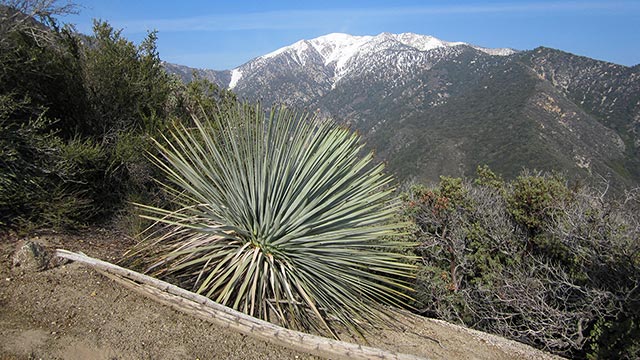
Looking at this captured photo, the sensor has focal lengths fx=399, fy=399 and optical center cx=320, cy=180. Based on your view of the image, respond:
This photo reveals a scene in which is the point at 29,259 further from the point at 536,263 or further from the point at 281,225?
the point at 536,263

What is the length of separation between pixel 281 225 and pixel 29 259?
2367 millimetres

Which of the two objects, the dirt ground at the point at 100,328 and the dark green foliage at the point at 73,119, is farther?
the dark green foliage at the point at 73,119

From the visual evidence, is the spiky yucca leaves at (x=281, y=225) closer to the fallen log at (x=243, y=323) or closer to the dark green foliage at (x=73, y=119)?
the fallen log at (x=243, y=323)

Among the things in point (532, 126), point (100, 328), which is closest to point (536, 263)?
point (100, 328)

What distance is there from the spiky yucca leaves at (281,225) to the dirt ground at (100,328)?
0.43 metres

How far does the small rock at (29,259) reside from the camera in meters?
3.71

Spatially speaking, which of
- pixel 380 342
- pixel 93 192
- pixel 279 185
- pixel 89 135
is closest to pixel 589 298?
pixel 380 342

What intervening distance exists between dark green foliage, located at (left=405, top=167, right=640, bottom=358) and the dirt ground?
5.18 metres

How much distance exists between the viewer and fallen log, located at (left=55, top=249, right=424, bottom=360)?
3.24 metres

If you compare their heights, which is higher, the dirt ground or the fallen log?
the fallen log

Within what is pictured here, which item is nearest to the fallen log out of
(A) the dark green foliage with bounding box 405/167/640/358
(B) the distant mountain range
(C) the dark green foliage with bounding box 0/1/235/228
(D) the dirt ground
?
(D) the dirt ground

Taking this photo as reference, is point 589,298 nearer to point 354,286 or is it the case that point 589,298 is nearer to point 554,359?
point 554,359

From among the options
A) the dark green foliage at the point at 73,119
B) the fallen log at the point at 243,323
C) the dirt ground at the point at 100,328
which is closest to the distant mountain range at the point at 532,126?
the dark green foliage at the point at 73,119

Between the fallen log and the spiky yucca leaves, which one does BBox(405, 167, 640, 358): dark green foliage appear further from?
the fallen log
